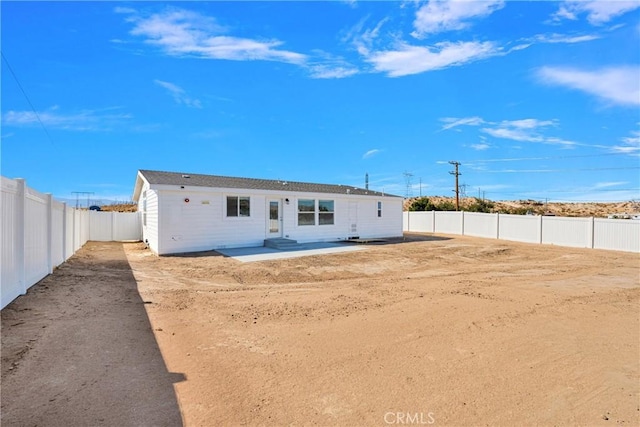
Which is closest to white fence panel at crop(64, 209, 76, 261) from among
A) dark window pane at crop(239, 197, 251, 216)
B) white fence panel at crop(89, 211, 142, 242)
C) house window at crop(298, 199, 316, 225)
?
dark window pane at crop(239, 197, 251, 216)

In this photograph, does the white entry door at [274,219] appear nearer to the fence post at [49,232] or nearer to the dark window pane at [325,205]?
the dark window pane at [325,205]

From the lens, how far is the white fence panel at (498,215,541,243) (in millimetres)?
21188

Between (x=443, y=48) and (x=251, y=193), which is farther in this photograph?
(x=251, y=193)

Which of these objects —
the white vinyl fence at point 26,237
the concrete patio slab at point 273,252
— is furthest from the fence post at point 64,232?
the concrete patio slab at point 273,252

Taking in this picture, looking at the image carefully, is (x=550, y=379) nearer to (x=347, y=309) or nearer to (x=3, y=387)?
(x=347, y=309)

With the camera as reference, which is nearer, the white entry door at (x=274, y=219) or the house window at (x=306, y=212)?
the white entry door at (x=274, y=219)

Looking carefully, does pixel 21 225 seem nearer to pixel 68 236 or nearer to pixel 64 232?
pixel 64 232

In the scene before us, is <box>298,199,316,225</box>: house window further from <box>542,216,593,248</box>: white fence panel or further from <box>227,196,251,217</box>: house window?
<box>542,216,593,248</box>: white fence panel

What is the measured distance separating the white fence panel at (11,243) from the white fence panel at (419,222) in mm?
27307

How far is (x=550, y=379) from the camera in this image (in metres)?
3.65

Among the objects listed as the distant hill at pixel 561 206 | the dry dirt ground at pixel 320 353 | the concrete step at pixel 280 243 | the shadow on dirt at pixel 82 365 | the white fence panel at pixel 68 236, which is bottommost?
the dry dirt ground at pixel 320 353

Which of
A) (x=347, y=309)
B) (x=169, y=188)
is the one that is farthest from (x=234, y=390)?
(x=169, y=188)

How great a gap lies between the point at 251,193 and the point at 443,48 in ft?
32.8

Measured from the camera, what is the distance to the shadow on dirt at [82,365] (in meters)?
2.82
